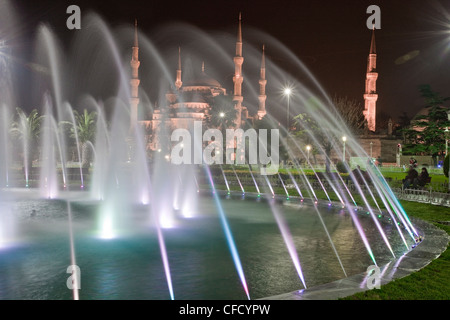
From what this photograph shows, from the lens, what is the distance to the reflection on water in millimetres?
7230

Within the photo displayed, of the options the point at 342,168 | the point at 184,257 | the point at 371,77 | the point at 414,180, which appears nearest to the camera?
the point at 184,257

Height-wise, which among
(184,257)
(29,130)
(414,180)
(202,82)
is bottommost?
(184,257)

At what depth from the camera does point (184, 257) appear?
9.23 metres

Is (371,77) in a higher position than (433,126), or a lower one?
higher

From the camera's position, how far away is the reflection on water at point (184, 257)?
723cm

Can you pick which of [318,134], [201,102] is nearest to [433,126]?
[318,134]

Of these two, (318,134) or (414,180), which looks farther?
(318,134)

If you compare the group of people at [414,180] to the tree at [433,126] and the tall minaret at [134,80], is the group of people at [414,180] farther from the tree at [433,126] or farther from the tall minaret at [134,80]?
the tall minaret at [134,80]

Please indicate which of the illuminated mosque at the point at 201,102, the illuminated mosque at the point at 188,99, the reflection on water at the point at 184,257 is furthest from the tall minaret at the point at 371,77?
the reflection on water at the point at 184,257

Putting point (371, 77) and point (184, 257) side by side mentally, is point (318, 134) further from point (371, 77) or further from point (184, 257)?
point (184, 257)

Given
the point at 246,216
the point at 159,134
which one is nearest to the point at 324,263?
the point at 246,216

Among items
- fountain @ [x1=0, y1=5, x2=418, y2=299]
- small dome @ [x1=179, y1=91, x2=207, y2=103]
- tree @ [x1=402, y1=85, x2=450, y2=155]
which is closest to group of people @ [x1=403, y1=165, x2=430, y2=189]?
fountain @ [x1=0, y1=5, x2=418, y2=299]

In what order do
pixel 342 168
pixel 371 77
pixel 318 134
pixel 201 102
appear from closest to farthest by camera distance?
pixel 342 168, pixel 318 134, pixel 371 77, pixel 201 102

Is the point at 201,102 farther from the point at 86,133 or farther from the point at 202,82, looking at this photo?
the point at 86,133
